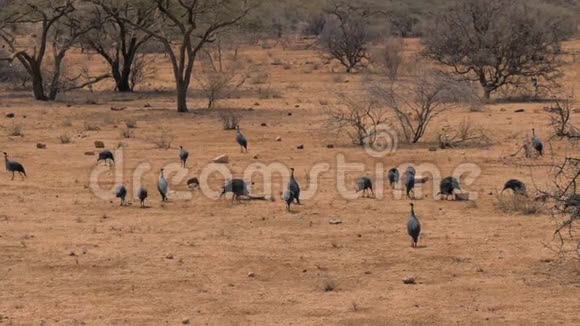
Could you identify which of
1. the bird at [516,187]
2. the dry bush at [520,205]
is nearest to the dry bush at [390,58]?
the bird at [516,187]

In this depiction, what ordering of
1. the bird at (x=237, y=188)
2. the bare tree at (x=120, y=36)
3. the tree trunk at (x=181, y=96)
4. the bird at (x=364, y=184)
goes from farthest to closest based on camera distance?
the bare tree at (x=120, y=36) < the tree trunk at (x=181, y=96) < the bird at (x=364, y=184) < the bird at (x=237, y=188)

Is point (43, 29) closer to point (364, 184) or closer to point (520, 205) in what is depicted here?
point (364, 184)

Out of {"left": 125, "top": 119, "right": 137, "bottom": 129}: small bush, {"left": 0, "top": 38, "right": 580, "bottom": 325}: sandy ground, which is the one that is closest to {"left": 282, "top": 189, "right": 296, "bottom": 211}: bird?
{"left": 0, "top": 38, "right": 580, "bottom": 325}: sandy ground

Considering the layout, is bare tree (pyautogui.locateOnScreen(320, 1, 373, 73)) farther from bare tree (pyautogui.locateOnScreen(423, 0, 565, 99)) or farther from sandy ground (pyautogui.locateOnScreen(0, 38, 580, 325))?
sandy ground (pyautogui.locateOnScreen(0, 38, 580, 325))

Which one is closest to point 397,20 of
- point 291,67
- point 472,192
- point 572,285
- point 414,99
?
point 291,67

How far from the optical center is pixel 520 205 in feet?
41.4

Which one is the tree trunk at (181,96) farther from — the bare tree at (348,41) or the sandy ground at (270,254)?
the bare tree at (348,41)

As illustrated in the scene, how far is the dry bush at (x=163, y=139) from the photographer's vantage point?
752 inches

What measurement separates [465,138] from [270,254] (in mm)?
9868

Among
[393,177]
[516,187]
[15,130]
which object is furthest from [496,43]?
[516,187]

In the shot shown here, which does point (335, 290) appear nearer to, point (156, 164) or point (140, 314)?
point (140, 314)

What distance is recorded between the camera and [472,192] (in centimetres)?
1408

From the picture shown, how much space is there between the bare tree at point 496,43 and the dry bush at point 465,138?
7.91m

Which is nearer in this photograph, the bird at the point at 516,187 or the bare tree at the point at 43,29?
the bird at the point at 516,187
